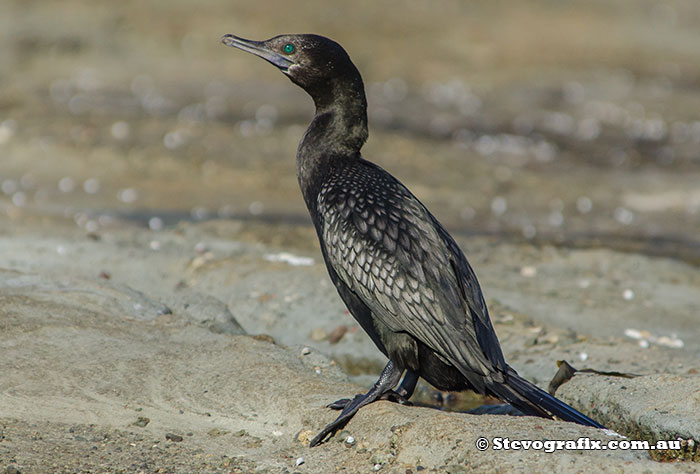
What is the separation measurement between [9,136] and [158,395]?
8.15m

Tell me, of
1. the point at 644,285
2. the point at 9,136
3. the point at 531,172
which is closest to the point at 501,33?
the point at 531,172

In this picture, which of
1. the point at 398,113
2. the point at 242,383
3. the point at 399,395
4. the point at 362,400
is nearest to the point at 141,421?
the point at 242,383

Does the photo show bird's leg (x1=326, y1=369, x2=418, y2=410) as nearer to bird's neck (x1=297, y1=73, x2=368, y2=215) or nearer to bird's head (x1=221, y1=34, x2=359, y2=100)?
bird's neck (x1=297, y1=73, x2=368, y2=215)

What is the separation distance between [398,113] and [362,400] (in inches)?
430

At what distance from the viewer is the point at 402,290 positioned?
13.6 feet

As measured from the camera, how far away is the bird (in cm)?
409

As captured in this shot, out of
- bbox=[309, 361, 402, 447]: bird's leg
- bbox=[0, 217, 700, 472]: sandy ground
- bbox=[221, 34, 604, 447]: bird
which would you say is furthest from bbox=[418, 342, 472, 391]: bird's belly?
bbox=[0, 217, 700, 472]: sandy ground

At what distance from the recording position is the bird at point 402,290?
4086 mm

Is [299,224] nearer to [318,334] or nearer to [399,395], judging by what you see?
[318,334]

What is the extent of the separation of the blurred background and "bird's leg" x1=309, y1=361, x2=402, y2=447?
16.5 ft

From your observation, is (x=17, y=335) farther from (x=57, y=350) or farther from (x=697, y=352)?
(x=697, y=352)

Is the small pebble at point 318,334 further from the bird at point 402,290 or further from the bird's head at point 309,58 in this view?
the bird's head at point 309,58

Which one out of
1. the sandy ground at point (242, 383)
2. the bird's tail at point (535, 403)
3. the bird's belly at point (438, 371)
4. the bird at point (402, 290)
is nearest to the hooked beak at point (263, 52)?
the bird at point (402, 290)

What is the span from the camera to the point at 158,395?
4461 mm
